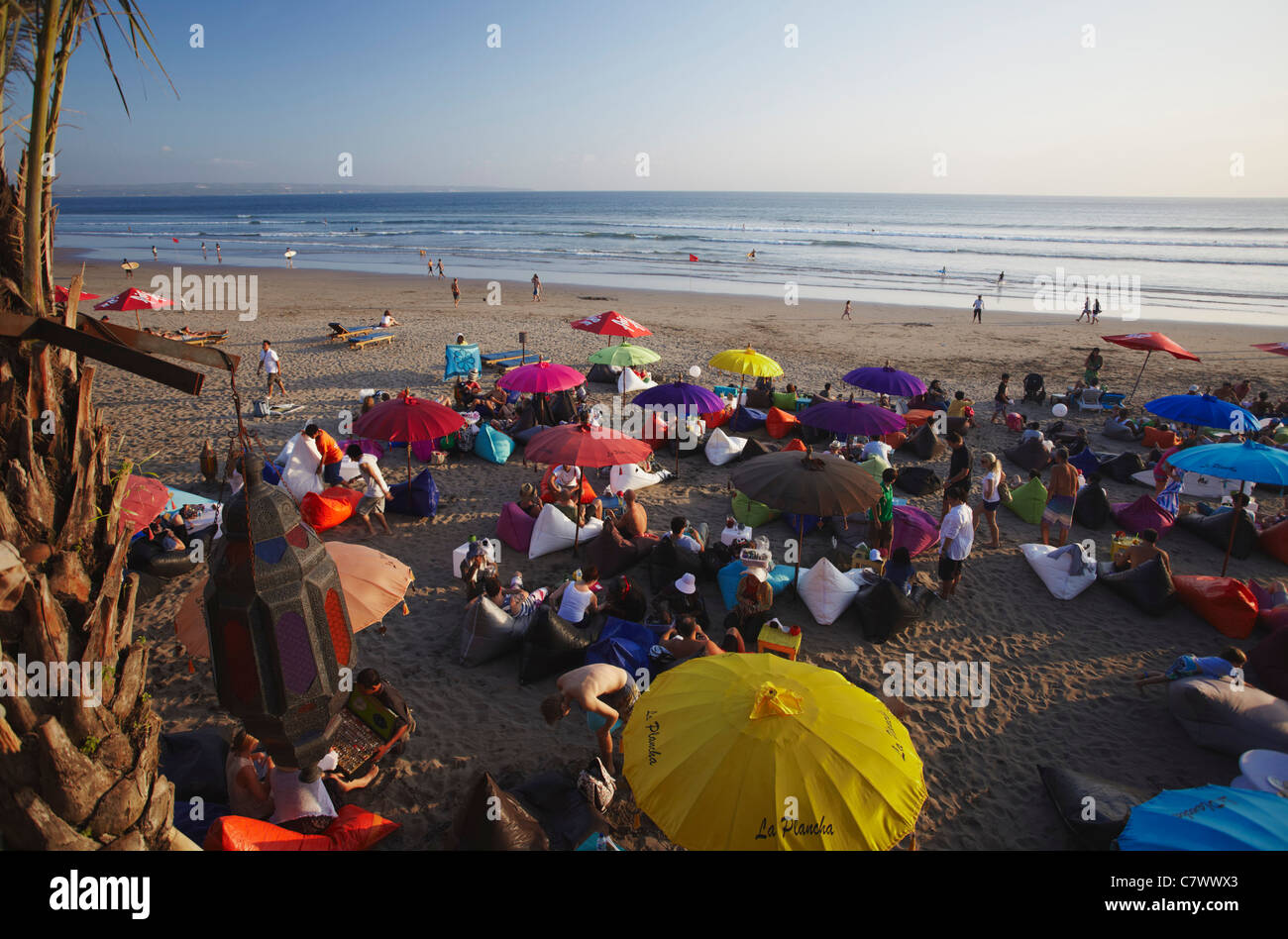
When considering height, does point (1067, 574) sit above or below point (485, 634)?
above

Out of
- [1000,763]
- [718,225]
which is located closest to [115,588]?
[1000,763]

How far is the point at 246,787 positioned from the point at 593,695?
290cm

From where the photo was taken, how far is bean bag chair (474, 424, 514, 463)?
13.0 meters

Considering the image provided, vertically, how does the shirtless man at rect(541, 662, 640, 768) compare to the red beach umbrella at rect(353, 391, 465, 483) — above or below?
below

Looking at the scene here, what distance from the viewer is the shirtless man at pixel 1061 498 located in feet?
33.8

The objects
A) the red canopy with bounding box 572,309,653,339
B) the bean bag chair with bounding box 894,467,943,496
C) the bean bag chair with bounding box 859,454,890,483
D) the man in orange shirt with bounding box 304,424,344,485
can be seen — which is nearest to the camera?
the man in orange shirt with bounding box 304,424,344,485

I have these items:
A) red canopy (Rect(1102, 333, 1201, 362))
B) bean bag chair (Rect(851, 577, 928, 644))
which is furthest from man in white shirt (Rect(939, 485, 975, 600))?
red canopy (Rect(1102, 333, 1201, 362))

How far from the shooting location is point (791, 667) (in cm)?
492

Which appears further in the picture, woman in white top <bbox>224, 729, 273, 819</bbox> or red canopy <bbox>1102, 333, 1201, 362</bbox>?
red canopy <bbox>1102, 333, 1201, 362</bbox>

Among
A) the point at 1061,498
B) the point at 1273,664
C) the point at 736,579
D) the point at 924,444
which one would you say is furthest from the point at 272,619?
the point at 924,444

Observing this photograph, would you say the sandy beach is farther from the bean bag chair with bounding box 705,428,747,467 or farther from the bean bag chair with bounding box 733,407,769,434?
the bean bag chair with bounding box 733,407,769,434

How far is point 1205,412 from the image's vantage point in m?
11.1

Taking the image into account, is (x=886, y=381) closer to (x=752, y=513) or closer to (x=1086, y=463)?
(x=1086, y=463)

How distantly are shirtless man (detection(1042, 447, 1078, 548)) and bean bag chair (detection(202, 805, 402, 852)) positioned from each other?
10.5 metres
